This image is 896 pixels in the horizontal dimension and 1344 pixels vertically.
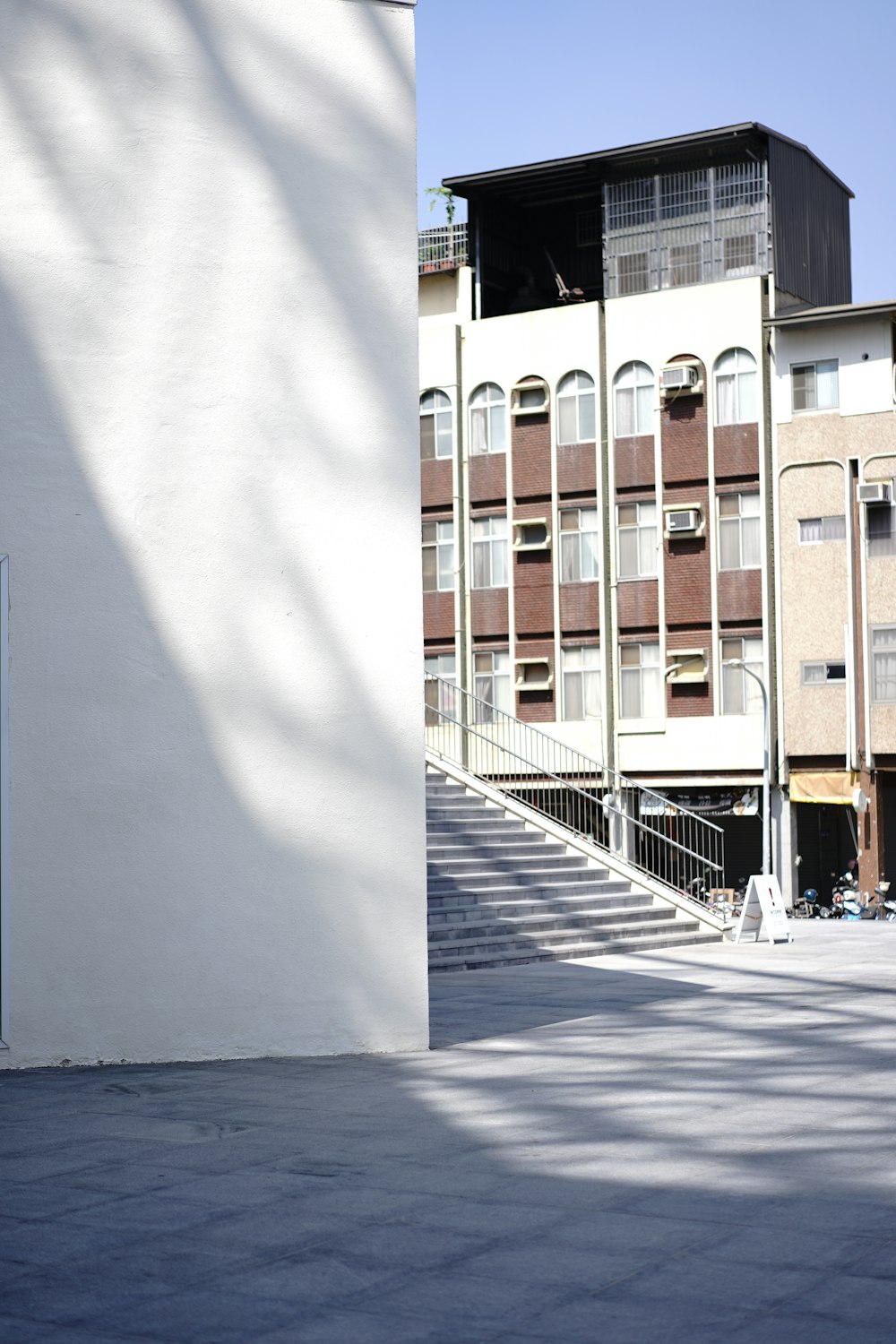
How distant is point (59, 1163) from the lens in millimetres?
Answer: 7047

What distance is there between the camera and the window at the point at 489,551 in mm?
46250

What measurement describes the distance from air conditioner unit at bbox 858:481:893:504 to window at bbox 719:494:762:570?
2798 millimetres

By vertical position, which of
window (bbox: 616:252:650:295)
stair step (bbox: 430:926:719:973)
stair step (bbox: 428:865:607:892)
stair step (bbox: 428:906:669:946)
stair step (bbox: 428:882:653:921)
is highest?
window (bbox: 616:252:650:295)

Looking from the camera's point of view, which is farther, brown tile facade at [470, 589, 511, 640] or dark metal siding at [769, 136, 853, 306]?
brown tile facade at [470, 589, 511, 640]

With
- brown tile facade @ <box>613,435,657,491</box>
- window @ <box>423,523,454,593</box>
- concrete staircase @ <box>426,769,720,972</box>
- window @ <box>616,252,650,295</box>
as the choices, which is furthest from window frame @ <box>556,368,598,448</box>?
concrete staircase @ <box>426,769,720,972</box>

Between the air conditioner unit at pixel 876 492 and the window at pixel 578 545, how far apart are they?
7107 mm

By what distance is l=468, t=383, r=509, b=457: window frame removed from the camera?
46406mm

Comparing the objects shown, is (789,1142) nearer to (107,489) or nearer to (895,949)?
(107,489)

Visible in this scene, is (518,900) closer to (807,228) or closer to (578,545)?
(578,545)

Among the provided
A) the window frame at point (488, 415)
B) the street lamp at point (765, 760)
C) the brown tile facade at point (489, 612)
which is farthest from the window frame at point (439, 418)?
the street lamp at point (765, 760)

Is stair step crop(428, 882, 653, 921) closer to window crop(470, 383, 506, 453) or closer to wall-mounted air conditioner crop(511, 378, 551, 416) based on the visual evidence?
wall-mounted air conditioner crop(511, 378, 551, 416)

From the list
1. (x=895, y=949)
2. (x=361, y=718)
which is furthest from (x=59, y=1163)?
(x=895, y=949)

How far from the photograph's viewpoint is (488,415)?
46656mm

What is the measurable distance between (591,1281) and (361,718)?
571 cm
